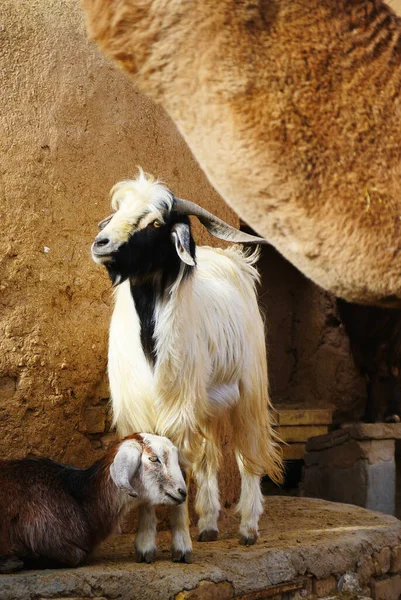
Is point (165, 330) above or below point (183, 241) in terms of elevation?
below

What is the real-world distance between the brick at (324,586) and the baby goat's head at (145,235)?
200 centimetres

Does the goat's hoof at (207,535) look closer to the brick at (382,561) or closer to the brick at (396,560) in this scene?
the brick at (382,561)

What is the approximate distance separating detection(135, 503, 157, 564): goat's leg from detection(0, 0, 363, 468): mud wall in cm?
75

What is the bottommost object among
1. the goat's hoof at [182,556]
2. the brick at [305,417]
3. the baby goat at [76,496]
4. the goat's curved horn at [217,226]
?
the goat's hoof at [182,556]

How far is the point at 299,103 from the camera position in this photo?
4.87 ft

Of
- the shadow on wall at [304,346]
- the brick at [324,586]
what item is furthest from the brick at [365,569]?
the shadow on wall at [304,346]

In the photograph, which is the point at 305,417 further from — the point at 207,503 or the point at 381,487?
the point at 207,503

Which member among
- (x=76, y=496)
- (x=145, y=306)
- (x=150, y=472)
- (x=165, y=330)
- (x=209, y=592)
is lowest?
(x=209, y=592)

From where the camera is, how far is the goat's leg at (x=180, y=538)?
4.59m

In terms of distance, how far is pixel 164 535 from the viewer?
5.32 meters

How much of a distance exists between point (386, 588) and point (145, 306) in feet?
8.82

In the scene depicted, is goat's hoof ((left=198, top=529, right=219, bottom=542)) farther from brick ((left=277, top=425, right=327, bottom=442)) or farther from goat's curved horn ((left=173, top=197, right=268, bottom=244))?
brick ((left=277, top=425, right=327, bottom=442))

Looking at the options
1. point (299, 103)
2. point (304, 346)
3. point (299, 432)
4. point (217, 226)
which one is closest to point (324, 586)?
point (217, 226)

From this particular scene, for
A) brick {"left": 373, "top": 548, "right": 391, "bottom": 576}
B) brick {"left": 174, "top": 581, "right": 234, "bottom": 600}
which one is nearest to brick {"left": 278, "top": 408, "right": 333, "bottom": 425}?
brick {"left": 373, "top": 548, "right": 391, "bottom": 576}
